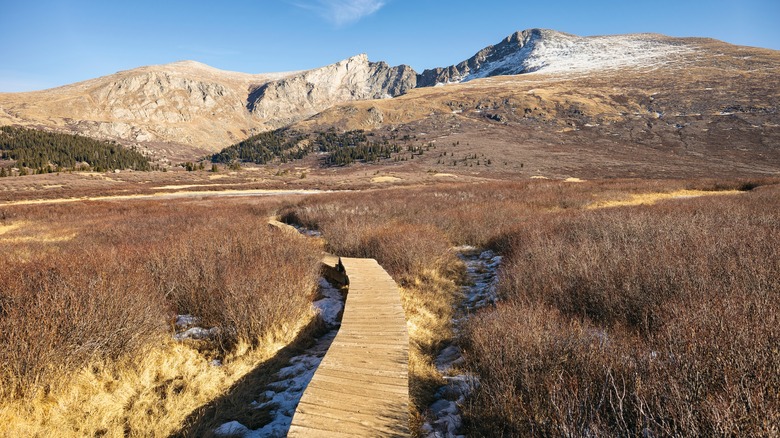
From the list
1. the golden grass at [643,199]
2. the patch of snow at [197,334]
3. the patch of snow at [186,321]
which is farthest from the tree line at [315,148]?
the patch of snow at [197,334]

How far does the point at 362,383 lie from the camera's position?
378 centimetres

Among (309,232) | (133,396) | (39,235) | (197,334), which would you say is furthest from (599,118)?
(133,396)

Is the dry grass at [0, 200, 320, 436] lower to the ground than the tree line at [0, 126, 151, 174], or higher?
lower

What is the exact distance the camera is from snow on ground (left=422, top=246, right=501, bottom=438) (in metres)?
3.58

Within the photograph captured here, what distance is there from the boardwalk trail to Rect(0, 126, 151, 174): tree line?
113 m

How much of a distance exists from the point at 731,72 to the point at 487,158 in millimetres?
119635

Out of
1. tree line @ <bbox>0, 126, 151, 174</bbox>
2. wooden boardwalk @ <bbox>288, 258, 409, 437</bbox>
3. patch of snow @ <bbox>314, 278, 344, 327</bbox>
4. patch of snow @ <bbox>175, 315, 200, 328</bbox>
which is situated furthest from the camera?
tree line @ <bbox>0, 126, 151, 174</bbox>

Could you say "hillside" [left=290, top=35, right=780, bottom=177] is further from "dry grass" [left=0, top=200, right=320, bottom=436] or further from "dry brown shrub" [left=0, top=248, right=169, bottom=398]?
"dry brown shrub" [left=0, top=248, right=169, bottom=398]

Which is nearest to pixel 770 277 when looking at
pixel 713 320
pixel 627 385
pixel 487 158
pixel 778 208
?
pixel 713 320

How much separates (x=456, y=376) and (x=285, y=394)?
2.29 m

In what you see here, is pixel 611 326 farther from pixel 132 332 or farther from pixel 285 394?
pixel 132 332

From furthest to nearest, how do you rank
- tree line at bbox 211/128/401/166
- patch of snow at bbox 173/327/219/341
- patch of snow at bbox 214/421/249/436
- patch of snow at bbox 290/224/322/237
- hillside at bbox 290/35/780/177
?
tree line at bbox 211/128/401/166 → hillside at bbox 290/35/780/177 → patch of snow at bbox 290/224/322/237 → patch of snow at bbox 173/327/219/341 → patch of snow at bbox 214/421/249/436

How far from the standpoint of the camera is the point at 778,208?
40.3 ft

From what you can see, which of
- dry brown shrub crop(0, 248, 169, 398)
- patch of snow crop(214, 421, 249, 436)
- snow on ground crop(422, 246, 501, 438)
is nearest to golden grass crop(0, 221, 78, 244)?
dry brown shrub crop(0, 248, 169, 398)
